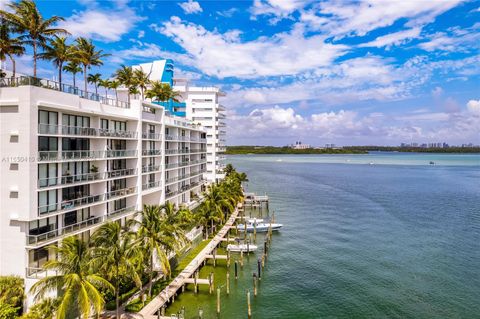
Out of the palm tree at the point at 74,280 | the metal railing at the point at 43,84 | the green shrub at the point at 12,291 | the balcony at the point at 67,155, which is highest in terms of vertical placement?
the metal railing at the point at 43,84

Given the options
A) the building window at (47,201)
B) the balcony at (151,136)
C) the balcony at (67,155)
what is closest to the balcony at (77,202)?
the building window at (47,201)

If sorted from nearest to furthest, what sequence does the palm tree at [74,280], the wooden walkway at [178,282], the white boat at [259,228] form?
the palm tree at [74,280]
the wooden walkway at [178,282]
the white boat at [259,228]

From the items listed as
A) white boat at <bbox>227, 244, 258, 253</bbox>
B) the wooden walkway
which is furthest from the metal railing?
white boat at <bbox>227, 244, 258, 253</bbox>

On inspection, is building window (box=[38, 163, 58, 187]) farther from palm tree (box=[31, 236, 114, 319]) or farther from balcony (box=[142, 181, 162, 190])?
balcony (box=[142, 181, 162, 190])

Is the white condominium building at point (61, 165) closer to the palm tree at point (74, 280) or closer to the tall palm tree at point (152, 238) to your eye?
the palm tree at point (74, 280)

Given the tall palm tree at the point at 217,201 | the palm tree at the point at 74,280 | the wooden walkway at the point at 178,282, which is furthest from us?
the tall palm tree at the point at 217,201
